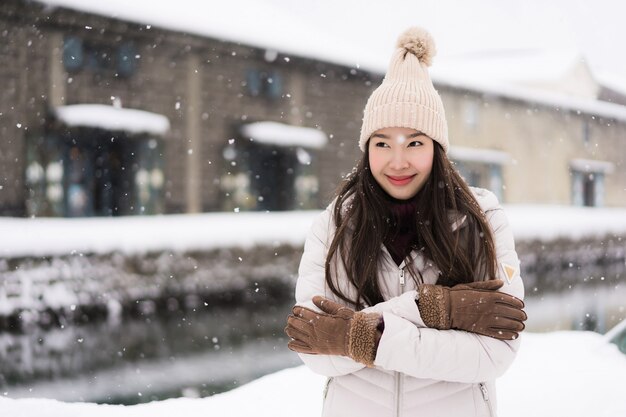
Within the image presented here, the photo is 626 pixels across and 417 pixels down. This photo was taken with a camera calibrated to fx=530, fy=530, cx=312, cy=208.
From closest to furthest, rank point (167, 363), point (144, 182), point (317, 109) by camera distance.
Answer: point (167, 363)
point (144, 182)
point (317, 109)

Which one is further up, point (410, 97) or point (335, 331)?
point (410, 97)

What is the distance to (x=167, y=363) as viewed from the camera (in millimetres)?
7945

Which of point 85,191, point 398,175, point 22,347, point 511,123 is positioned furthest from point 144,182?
point 511,123

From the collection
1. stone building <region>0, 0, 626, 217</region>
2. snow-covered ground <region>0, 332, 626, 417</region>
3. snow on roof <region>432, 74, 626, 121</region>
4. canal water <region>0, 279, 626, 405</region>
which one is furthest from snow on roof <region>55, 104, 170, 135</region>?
snow-covered ground <region>0, 332, 626, 417</region>

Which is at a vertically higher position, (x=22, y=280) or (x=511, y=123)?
(x=511, y=123)

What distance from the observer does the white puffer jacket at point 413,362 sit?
4.65 feet

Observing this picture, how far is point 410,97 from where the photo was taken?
1709 mm

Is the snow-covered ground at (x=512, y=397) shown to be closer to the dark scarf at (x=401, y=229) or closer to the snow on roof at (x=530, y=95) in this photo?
the dark scarf at (x=401, y=229)

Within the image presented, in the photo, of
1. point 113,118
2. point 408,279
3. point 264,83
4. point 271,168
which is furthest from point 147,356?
point 264,83

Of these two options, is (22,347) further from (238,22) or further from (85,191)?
(238,22)

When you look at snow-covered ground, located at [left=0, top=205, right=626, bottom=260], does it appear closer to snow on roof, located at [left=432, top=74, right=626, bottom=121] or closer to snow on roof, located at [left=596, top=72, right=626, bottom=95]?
snow on roof, located at [left=432, top=74, right=626, bottom=121]

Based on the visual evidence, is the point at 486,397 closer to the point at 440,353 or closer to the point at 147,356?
the point at 440,353

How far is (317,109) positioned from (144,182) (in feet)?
18.8

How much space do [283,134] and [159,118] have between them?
3.83 m
